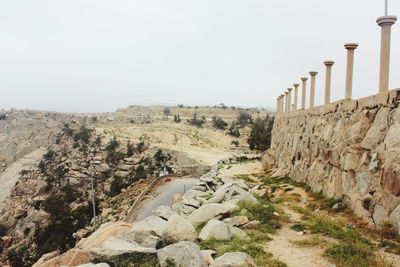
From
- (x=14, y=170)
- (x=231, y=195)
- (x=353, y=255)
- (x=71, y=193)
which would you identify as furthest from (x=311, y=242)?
(x=14, y=170)

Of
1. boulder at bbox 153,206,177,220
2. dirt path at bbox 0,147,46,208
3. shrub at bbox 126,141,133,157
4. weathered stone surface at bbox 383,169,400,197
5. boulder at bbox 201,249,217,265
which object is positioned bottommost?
dirt path at bbox 0,147,46,208

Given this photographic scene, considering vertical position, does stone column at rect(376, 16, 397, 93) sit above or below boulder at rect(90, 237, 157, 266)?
above

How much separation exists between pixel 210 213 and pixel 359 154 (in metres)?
4.39

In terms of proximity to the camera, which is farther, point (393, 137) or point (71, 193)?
point (71, 193)

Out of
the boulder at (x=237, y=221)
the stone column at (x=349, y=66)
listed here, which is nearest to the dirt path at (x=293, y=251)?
the boulder at (x=237, y=221)

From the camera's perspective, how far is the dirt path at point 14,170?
37.3m

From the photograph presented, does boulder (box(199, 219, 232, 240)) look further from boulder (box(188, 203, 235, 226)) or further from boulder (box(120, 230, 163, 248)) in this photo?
boulder (box(188, 203, 235, 226))

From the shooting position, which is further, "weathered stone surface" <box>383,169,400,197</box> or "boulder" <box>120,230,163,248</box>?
"weathered stone surface" <box>383,169,400,197</box>

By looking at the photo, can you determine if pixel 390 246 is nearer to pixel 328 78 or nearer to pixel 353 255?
pixel 353 255

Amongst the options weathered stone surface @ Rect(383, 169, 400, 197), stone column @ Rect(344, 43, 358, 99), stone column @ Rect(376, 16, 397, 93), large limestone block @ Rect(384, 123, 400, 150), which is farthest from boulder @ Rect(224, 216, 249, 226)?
stone column @ Rect(344, 43, 358, 99)

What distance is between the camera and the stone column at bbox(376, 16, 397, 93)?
9406 mm

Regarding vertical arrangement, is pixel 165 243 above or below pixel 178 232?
below

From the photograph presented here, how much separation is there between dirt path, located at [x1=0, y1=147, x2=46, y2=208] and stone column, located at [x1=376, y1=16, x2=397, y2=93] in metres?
34.9

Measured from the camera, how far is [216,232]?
24.2ft
